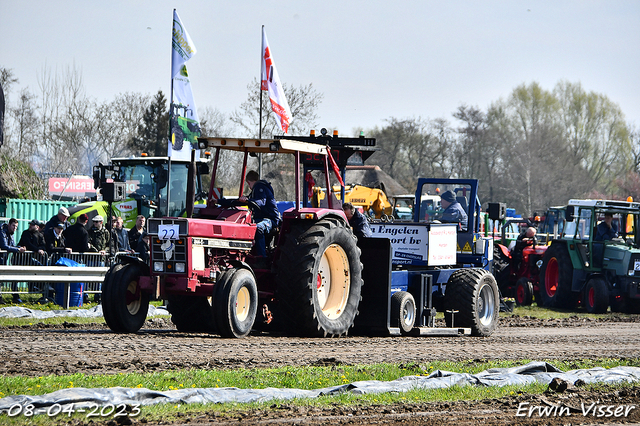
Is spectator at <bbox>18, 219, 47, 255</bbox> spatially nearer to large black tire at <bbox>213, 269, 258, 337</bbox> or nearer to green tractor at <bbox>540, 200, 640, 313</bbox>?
large black tire at <bbox>213, 269, 258, 337</bbox>

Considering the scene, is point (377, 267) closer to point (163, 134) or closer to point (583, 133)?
point (163, 134)

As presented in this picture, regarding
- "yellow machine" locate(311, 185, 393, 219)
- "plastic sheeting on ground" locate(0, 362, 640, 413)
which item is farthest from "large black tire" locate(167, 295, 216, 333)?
"yellow machine" locate(311, 185, 393, 219)

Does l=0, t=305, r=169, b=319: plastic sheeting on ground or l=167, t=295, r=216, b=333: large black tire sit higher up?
l=167, t=295, r=216, b=333: large black tire

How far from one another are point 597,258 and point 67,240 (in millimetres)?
12219

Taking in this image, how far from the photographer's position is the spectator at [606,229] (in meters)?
19.4

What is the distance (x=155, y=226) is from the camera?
9.83m

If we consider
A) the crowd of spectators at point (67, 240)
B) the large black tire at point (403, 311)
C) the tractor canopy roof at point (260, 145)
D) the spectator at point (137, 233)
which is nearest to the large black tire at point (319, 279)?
the large black tire at point (403, 311)

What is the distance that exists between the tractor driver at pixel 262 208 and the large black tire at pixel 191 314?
1.10 m

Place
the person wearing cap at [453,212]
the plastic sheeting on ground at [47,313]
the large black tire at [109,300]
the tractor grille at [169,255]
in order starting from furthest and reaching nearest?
the person wearing cap at [453,212] < the plastic sheeting on ground at [47,313] < the large black tire at [109,300] < the tractor grille at [169,255]

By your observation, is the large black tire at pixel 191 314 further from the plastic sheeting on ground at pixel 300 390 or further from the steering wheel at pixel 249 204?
the plastic sheeting on ground at pixel 300 390

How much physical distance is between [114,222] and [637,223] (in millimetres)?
12189

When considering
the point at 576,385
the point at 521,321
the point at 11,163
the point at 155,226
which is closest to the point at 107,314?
the point at 155,226

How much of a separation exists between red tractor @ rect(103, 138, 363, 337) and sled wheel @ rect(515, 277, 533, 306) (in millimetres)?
10465

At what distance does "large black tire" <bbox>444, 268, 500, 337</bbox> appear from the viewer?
12383mm
